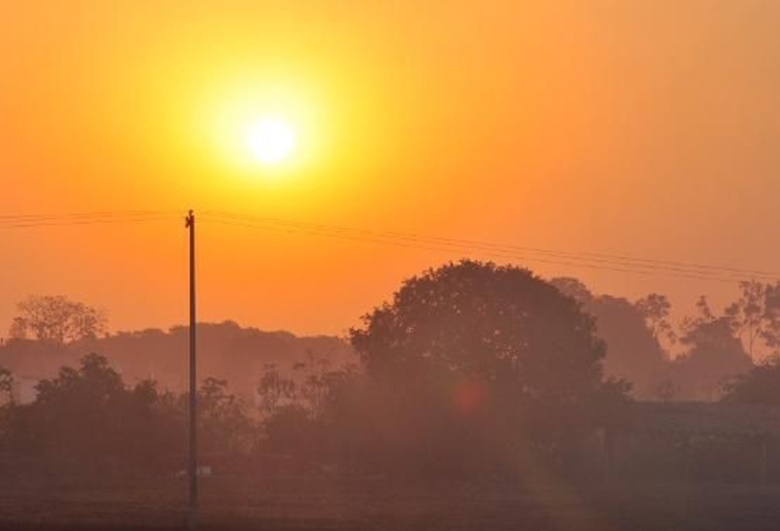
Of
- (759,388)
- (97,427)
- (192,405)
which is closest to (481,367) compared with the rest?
(97,427)

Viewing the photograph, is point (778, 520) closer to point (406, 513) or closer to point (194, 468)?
point (406, 513)

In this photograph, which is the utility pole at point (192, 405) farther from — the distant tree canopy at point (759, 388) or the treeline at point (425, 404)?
the distant tree canopy at point (759, 388)

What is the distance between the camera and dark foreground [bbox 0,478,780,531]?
53281 millimetres

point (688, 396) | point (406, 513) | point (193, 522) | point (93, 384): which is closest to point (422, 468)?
point (93, 384)

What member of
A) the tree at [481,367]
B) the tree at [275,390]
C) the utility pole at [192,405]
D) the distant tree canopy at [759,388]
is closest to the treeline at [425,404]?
the tree at [481,367]

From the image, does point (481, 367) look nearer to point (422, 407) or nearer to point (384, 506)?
point (422, 407)

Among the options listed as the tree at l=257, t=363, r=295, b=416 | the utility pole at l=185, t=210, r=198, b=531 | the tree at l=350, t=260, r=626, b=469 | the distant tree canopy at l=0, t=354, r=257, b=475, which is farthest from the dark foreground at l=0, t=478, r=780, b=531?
the tree at l=257, t=363, r=295, b=416

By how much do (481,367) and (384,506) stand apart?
24.1 metres

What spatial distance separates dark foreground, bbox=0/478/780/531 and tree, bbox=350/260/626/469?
4.44 metres

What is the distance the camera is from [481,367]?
284 feet

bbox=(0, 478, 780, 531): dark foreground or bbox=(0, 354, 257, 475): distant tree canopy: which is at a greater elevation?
bbox=(0, 354, 257, 475): distant tree canopy

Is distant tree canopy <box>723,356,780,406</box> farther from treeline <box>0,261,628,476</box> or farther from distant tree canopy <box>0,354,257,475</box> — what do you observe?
distant tree canopy <box>0,354,257,475</box>

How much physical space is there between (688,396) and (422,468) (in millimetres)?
109226

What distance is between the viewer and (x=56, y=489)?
234 feet
